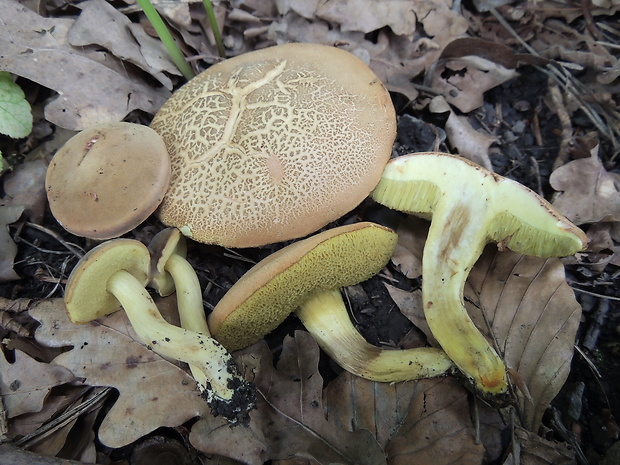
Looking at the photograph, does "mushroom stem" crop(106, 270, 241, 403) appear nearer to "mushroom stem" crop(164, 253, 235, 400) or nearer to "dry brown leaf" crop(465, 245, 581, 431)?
"mushroom stem" crop(164, 253, 235, 400)

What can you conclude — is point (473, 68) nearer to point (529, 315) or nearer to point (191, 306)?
point (529, 315)

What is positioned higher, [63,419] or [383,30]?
[383,30]

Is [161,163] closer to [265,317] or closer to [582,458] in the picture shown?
[265,317]

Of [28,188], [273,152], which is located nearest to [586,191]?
[273,152]

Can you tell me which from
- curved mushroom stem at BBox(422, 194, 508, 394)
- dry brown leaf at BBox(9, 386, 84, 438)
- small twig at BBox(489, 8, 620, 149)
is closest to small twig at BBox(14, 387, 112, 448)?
dry brown leaf at BBox(9, 386, 84, 438)

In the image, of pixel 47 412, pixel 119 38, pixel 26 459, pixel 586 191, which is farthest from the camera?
pixel 119 38

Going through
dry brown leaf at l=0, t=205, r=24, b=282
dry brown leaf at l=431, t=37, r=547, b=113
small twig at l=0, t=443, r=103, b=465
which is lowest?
small twig at l=0, t=443, r=103, b=465

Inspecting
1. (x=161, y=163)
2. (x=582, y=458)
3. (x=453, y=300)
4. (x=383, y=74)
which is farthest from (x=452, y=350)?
(x=383, y=74)
